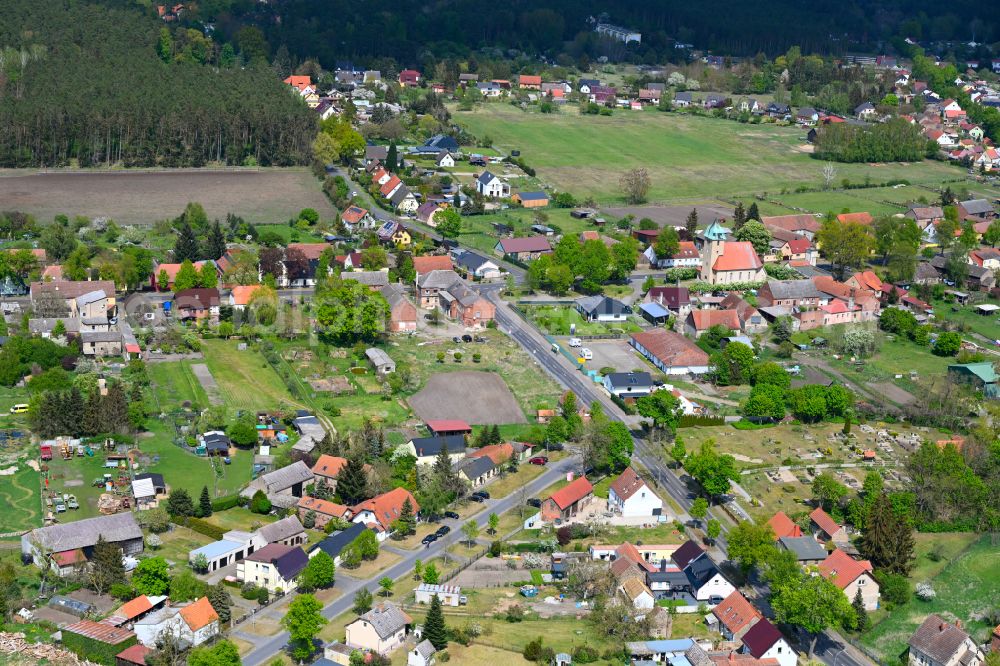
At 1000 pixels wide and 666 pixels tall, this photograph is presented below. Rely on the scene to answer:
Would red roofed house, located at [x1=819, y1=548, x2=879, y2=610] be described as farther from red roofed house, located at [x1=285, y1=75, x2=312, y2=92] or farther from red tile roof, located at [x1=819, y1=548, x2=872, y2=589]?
red roofed house, located at [x1=285, y1=75, x2=312, y2=92]

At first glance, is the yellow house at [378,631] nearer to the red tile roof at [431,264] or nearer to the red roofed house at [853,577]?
the red roofed house at [853,577]

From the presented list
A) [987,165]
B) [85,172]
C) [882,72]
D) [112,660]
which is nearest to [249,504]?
[112,660]

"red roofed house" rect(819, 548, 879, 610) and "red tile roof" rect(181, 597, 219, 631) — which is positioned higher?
A: "red roofed house" rect(819, 548, 879, 610)

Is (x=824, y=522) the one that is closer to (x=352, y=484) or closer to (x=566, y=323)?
(x=352, y=484)

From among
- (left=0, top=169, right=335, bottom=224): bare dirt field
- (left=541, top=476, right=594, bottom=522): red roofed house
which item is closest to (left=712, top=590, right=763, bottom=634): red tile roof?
(left=541, top=476, right=594, bottom=522): red roofed house

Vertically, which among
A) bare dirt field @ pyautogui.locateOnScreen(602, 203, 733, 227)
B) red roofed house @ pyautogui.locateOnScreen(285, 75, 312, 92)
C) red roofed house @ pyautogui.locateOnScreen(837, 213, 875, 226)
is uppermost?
red roofed house @ pyautogui.locateOnScreen(285, 75, 312, 92)

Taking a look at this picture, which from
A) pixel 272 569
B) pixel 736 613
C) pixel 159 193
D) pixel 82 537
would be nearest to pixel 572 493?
pixel 736 613
